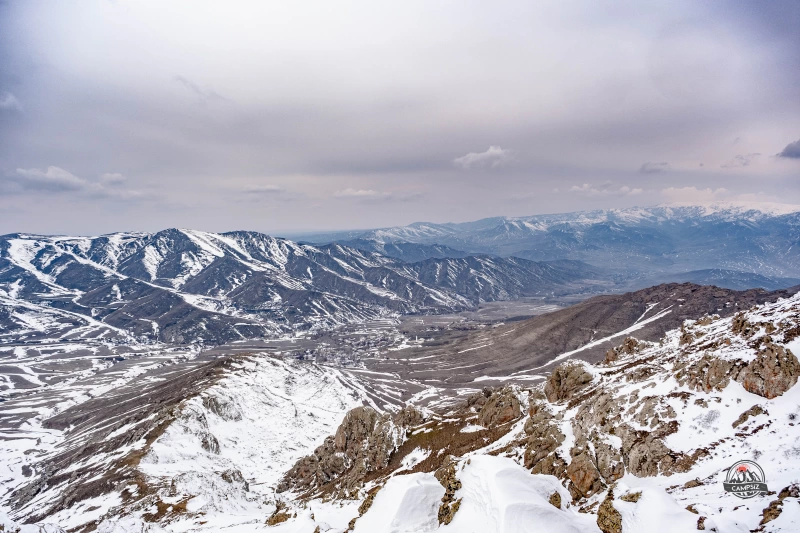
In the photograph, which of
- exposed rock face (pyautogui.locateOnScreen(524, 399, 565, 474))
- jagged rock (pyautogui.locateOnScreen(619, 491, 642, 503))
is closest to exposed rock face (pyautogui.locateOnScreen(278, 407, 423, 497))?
exposed rock face (pyautogui.locateOnScreen(524, 399, 565, 474))

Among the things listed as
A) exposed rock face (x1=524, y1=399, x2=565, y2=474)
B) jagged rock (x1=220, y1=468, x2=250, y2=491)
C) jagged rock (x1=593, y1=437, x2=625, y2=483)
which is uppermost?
jagged rock (x1=593, y1=437, x2=625, y2=483)

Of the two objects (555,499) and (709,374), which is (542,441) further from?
(709,374)

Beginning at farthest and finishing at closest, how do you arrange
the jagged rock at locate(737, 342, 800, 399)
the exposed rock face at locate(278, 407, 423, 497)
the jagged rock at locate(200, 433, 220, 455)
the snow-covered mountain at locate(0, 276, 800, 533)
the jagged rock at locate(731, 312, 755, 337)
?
the jagged rock at locate(200, 433, 220, 455) < the exposed rock face at locate(278, 407, 423, 497) < the jagged rock at locate(731, 312, 755, 337) < the jagged rock at locate(737, 342, 800, 399) < the snow-covered mountain at locate(0, 276, 800, 533)

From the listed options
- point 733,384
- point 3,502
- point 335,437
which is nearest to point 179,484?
point 335,437

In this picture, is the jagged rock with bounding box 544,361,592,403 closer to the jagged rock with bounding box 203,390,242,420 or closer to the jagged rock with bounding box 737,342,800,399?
the jagged rock with bounding box 737,342,800,399

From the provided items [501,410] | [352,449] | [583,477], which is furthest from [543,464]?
[352,449]

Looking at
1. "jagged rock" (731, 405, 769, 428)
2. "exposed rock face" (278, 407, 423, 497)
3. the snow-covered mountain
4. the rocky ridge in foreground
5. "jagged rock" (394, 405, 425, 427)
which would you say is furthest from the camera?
"jagged rock" (394, 405, 425, 427)

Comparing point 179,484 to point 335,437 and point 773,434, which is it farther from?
point 773,434
